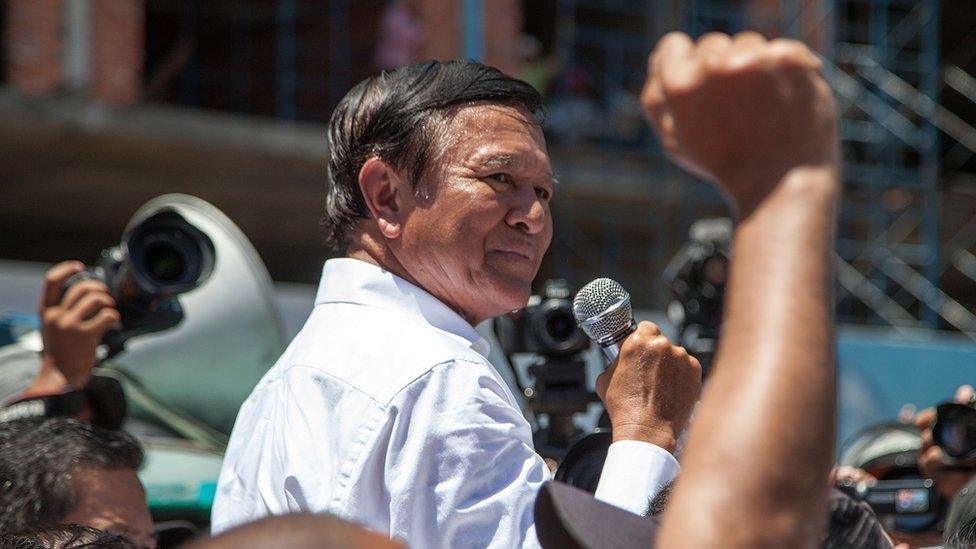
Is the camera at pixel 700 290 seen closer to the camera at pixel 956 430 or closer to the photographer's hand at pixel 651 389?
the camera at pixel 956 430

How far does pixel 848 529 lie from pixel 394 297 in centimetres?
79

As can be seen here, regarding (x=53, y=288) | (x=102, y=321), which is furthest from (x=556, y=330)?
(x=53, y=288)

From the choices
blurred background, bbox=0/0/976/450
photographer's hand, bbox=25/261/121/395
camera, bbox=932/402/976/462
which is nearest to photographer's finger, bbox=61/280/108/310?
photographer's hand, bbox=25/261/121/395

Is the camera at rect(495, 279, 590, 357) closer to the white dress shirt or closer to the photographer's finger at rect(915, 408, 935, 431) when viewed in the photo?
the photographer's finger at rect(915, 408, 935, 431)

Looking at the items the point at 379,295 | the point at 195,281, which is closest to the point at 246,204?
the point at 195,281

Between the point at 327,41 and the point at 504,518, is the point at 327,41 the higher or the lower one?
the lower one

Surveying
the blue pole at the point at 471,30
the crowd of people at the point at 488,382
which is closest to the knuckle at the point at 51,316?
the crowd of people at the point at 488,382

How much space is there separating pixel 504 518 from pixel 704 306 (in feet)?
4.98

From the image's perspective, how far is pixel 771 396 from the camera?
84 cm

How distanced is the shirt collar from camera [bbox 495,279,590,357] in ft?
2.41

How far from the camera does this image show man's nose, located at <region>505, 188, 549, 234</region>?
5.83 ft

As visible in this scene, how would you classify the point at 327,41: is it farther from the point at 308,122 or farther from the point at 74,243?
the point at 74,243

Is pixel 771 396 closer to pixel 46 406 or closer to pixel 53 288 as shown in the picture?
pixel 46 406

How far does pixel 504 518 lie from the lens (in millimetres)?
1411
